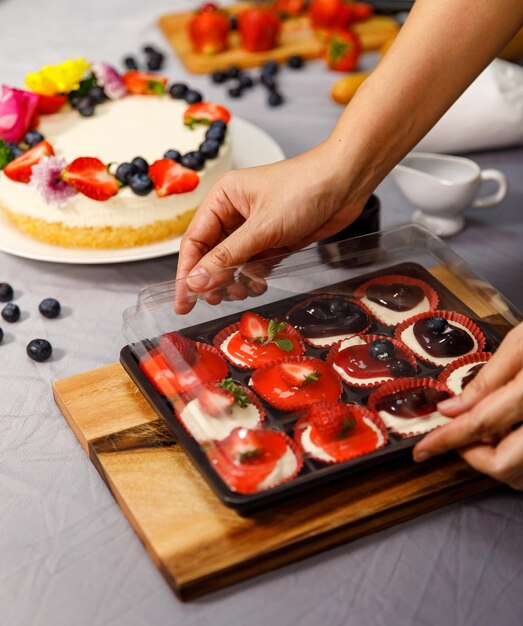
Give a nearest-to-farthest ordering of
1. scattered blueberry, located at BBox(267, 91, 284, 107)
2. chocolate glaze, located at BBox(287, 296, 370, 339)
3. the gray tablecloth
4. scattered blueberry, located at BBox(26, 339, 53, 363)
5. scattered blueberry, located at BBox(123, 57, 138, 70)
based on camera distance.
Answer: the gray tablecloth → chocolate glaze, located at BBox(287, 296, 370, 339) → scattered blueberry, located at BBox(26, 339, 53, 363) → scattered blueberry, located at BBox(267, 91, 284, 107) → scattered blueberry, located at BBox(123, 57, 138, 70)

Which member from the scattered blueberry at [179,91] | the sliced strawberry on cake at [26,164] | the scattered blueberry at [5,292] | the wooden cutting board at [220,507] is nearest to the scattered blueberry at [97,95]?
the scattered blueberry at [179,91]

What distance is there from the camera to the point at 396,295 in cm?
146

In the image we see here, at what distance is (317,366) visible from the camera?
4.24 feet

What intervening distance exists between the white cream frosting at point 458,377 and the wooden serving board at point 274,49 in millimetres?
1432

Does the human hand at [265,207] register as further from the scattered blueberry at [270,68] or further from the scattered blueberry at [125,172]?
the scattered blueberry at [270,68]

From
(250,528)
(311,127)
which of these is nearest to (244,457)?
(250,528)

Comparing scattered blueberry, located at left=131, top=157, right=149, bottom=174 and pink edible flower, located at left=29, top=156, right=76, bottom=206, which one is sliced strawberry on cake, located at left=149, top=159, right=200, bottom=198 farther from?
pink edible flower, located at left=29, top=156, right=76, bottom=206

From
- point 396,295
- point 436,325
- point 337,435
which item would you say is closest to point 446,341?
point 436,325

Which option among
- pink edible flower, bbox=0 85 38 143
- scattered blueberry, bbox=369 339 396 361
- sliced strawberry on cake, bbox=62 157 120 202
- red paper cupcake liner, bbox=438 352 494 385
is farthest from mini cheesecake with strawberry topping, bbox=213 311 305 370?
pink edible flower, bbox=0 85 38 143

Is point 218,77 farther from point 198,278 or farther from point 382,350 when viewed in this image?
point 382,350

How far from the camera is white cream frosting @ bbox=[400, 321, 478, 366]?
1.32 m

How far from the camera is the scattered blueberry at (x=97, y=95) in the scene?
78.0 inches

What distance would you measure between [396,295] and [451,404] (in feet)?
1.10

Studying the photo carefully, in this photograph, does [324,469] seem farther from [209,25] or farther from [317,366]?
[209,25]
